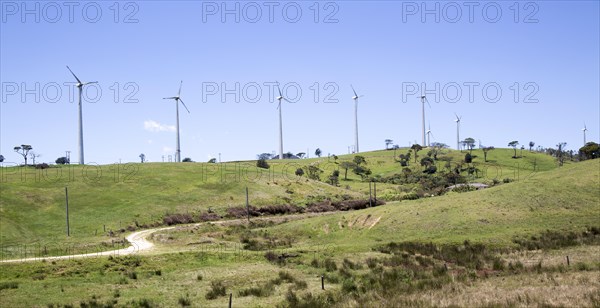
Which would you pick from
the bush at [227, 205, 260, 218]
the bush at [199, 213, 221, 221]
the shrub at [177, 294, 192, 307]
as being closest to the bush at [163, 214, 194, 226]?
the bush at [199, 213, 221, 221]

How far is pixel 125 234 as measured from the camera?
293 feet

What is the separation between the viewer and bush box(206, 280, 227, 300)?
40.4 meters

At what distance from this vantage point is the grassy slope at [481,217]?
66.6 meters

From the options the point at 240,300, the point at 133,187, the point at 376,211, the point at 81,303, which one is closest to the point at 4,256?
the point at 81,303

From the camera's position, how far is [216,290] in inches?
1633

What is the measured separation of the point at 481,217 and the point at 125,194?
8231 cm

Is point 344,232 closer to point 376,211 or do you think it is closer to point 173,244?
point 376,211

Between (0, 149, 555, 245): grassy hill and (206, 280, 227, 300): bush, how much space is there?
144 ft

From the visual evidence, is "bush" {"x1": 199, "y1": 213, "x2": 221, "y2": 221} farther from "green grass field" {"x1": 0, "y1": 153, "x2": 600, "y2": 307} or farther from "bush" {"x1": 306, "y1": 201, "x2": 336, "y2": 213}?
"bush" {"x1": 306, "y1": 201, "x2": 336, "y2": 213}

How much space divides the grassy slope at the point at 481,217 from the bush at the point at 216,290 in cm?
2110

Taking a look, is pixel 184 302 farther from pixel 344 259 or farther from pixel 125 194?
pixel 125 194

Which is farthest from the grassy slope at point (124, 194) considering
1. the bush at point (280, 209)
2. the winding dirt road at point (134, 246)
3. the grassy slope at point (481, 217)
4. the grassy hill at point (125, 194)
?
the grassy slope at point (481, 217)

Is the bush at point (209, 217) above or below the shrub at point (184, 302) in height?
below

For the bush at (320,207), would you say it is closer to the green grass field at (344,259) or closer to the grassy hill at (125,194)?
the grassy hill at (125,194)
